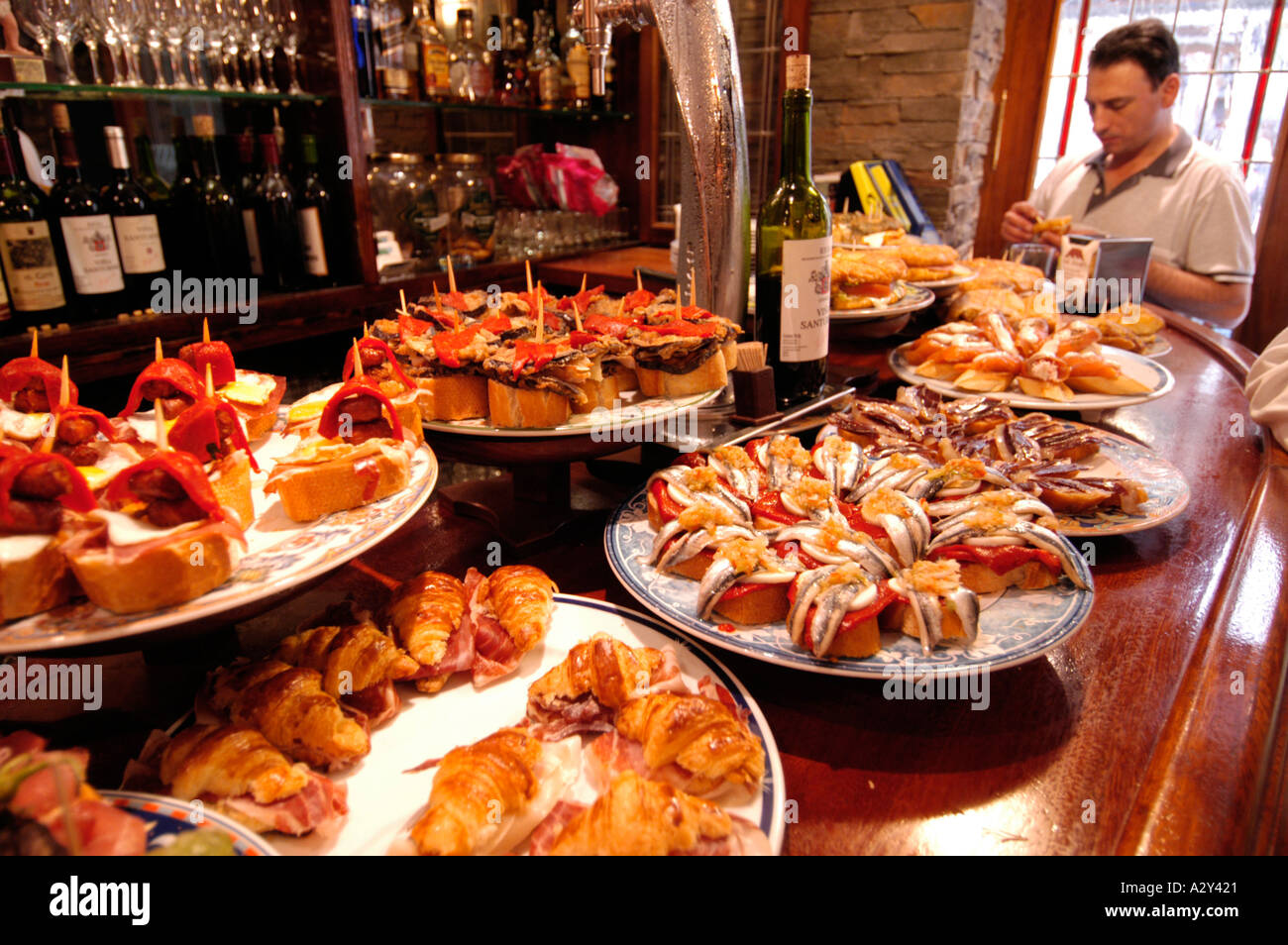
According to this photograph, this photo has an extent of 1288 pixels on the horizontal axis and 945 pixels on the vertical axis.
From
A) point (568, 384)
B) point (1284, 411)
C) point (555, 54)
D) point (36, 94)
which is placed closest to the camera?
point (568, 384)

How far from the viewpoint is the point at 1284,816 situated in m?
0.81

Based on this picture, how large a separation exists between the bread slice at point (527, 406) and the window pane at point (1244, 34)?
18.6 feet

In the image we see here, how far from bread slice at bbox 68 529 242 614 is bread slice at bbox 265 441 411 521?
0.16 m

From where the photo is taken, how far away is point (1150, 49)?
12.2 ft

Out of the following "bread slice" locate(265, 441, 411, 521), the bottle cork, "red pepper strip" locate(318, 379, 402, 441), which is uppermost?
the bottle cork

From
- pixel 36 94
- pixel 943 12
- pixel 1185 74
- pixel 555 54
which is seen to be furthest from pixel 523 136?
pixel 1185 74

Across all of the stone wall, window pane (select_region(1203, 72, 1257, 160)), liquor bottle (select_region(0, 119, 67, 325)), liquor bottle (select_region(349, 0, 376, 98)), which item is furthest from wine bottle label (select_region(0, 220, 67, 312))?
window pane (select_region(1203, 72, 1257, 160))

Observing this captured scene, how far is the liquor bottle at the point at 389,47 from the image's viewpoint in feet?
9.77

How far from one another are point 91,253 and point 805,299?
2.10 metres

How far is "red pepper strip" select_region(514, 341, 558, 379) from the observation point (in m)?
1.18

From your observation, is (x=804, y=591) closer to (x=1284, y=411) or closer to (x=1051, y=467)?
(x=1051, y=467)

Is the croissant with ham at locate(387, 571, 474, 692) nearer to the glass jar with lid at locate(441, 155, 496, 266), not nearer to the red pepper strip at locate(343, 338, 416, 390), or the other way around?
the red pepper strip at locate(343, 338, 416, 390)

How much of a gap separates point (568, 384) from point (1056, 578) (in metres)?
0.75
